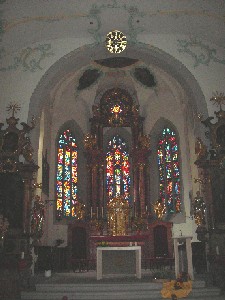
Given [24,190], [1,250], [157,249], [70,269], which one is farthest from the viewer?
[157,249]

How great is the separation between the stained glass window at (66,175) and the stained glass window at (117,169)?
1.83 metres

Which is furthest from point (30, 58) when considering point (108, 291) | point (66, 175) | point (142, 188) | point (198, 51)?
point (142, 188)

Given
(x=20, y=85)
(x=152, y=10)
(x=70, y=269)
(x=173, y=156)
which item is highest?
(x=152, y=10)

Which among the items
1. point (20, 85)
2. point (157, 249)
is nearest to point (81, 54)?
point (20, 85)

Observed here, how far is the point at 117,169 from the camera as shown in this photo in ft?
65.3

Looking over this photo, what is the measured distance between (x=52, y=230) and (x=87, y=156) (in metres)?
4.17

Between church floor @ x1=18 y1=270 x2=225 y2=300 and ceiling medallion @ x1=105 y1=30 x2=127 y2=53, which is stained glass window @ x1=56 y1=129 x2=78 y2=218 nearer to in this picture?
ceiling medallion @ x1=105 y1=30 x2=127 y2=53

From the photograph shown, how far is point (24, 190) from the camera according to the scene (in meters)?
11.7

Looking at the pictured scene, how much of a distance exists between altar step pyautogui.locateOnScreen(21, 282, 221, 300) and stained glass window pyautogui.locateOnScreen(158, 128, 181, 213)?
29.4 ft

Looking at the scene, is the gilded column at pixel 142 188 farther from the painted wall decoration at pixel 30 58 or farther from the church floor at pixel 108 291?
the church floor at pixel 108 291

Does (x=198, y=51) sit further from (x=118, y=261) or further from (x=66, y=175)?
(x=66, y=175)

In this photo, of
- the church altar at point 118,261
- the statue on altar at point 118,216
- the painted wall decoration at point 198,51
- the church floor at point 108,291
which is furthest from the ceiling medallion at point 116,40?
the church floor at point 108,291

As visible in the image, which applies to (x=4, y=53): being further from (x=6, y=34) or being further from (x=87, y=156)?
(x=87, y=156)

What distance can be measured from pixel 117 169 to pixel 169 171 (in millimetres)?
2852
